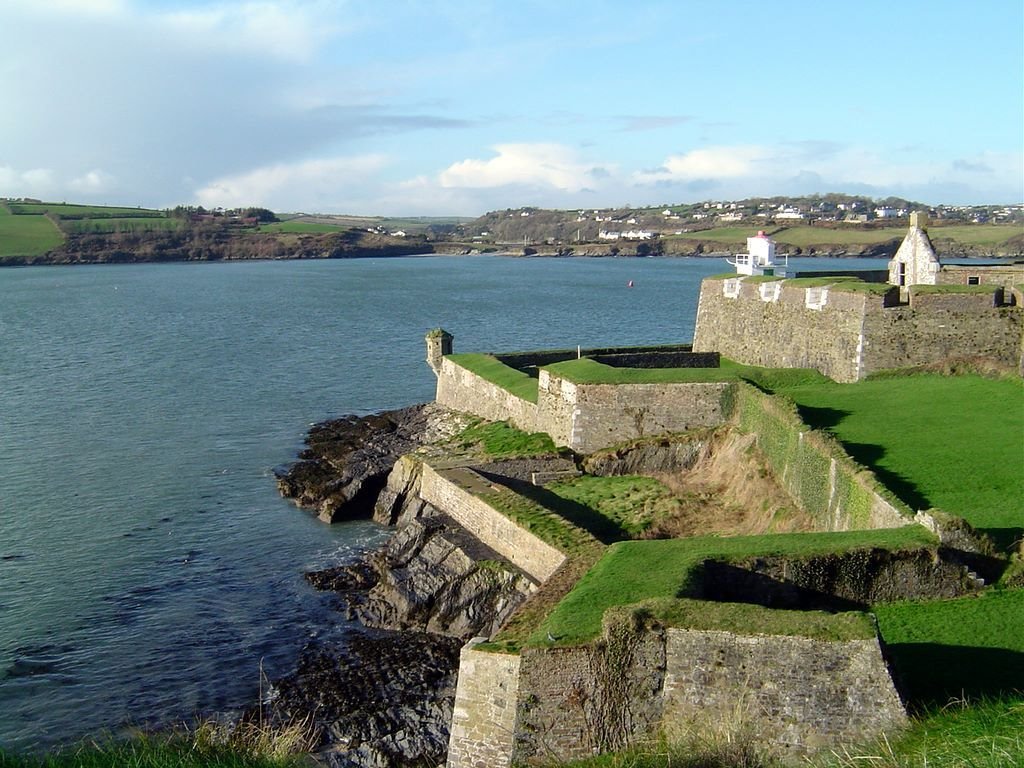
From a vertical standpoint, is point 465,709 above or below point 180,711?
above

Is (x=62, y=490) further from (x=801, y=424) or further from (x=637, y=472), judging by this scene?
(x=801, y=424)

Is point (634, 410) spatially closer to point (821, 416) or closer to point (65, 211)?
point (821, 416)

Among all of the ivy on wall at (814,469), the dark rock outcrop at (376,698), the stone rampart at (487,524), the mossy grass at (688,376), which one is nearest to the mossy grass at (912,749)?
the dark rock outcrop at (376,698)

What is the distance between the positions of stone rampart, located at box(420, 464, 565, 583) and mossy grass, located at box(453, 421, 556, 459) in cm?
223

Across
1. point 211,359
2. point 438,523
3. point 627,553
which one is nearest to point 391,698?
point 627,553

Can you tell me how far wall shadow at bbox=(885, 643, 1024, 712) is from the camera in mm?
11297

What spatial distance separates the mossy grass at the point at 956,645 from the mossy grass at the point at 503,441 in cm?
1375

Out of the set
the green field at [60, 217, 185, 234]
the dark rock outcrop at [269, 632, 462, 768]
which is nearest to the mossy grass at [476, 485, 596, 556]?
the dark rock outcrop at [269, 632, 462, 768]

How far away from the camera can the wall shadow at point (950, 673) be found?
1130cm

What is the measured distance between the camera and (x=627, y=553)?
16.1m

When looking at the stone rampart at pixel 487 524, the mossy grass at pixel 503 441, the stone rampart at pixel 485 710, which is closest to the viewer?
the stone rampart at pixel 485 710

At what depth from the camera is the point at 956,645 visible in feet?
41.5

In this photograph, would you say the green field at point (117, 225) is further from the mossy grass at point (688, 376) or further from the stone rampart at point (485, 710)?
the stone rampart at point (485, 710)

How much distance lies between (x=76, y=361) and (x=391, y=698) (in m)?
47.9
